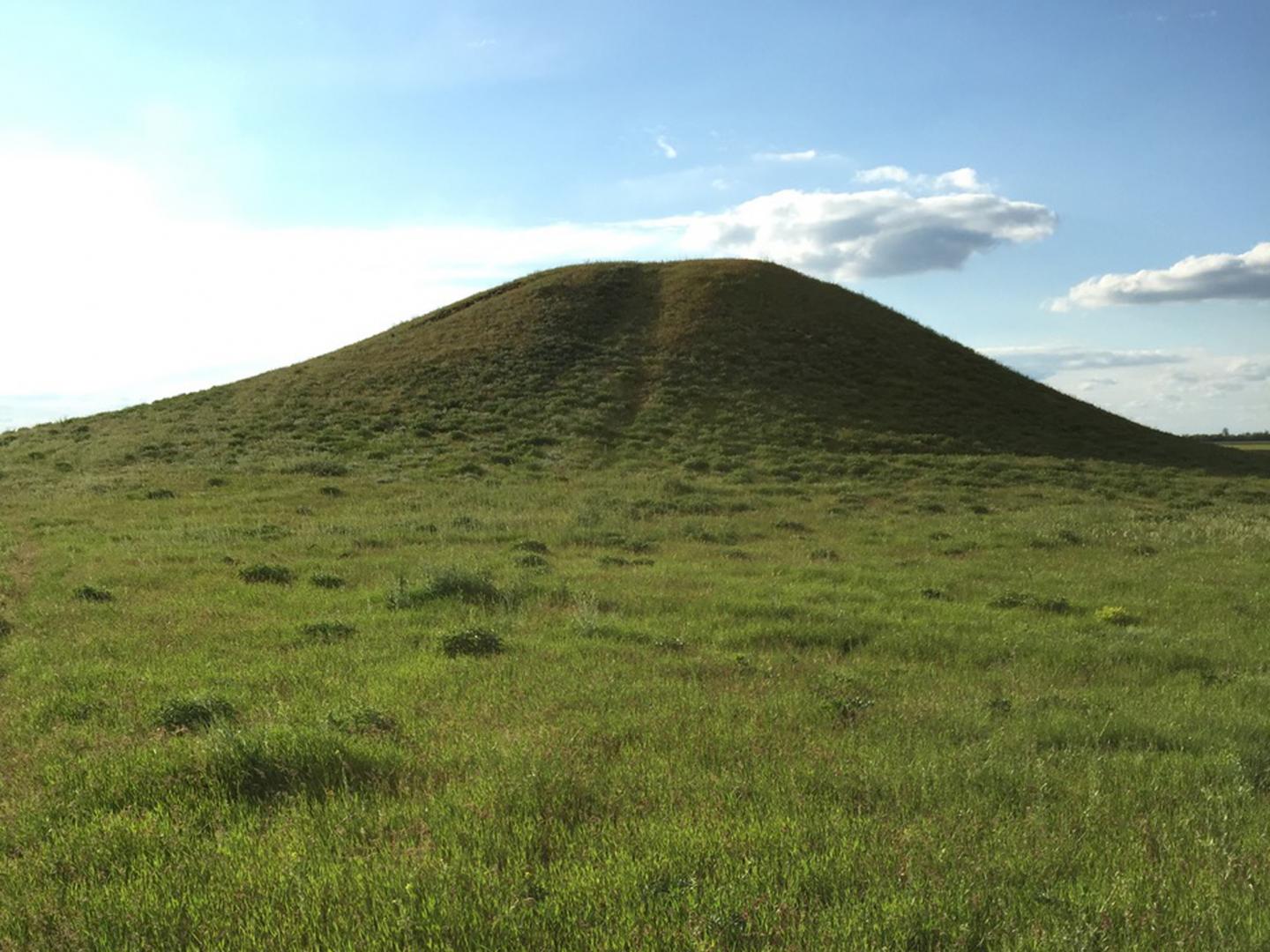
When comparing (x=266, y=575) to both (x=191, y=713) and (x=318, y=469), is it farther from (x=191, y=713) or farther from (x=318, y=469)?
(x=318, y=469)

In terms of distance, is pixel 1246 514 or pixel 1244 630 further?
pixel 1246 514

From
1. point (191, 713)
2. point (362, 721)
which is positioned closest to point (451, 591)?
point (191, 713)

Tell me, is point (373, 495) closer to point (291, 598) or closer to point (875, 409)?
point (291, 598)

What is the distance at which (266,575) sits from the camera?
14.3 m

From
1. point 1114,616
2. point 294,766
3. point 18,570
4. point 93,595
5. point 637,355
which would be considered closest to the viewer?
point 294,766

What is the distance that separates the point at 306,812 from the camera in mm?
5293

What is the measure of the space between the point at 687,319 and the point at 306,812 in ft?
167

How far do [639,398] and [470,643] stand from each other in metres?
34.9

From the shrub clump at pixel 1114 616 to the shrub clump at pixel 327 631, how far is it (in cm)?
1167

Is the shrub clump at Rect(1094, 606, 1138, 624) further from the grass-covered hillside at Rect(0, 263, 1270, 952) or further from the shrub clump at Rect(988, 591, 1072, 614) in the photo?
the shrub clump at Rect(988, 591, 1072, 614)

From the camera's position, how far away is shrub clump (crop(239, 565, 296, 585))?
46.3ft

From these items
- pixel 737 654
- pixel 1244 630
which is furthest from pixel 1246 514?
pixel 737 654

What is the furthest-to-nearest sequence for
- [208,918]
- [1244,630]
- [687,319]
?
[687,319] → [1244,630] → [208,918]

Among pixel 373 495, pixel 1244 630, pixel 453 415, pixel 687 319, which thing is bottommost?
pixel 1244 630
